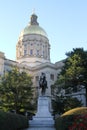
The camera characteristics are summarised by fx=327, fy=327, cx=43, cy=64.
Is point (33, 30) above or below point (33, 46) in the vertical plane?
above

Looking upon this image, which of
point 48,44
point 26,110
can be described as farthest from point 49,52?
point 26,110

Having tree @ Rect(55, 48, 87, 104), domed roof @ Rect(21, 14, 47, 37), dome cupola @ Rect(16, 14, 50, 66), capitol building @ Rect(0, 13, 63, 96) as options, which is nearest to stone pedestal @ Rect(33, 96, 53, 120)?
tree @ Rect(55, 48, 87, 104)

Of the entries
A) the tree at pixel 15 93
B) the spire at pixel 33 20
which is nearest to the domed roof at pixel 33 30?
the spire at pixel 33 20

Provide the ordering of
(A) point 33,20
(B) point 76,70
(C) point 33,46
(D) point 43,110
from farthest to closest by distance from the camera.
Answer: (A) point 33,20 → (C) point 33,46 → (B) point 76,70 → (D) point 43,110

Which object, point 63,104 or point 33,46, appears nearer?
point 63,104

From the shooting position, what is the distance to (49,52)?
94.7 m

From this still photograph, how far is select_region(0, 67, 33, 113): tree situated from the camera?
49.3 m

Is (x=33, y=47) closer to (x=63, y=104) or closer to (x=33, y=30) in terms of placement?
(x=33, y=30)

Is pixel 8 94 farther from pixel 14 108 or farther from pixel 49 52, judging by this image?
pixel 49 52

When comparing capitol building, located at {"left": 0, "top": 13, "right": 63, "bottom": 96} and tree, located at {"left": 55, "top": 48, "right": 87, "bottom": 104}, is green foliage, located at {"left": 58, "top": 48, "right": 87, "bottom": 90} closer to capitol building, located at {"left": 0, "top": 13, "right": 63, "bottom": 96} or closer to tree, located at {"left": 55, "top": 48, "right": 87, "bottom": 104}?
tree, located at {"left": 55, "top": 48, "right": 87, "bottom": 104}

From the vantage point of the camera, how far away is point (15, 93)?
4994 centimetres

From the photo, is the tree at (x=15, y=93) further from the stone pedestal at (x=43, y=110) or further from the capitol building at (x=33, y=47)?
the capitol building at (x=33, y=47)

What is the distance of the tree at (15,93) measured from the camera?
49344mm

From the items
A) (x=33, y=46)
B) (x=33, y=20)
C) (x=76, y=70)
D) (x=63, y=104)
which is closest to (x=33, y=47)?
(x=33, y=46)
